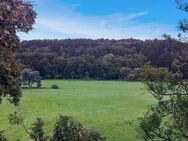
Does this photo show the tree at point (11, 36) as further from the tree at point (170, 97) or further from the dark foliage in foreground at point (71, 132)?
the tree at point (170, 97)

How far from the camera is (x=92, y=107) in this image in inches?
3455

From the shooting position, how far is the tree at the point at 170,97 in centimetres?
1652

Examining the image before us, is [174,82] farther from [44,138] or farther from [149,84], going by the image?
[44,138]

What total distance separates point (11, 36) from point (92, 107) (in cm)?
6912

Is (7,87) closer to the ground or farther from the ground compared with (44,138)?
farther from the ground

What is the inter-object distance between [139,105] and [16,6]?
2827 inches

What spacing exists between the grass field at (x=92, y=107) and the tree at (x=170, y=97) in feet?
Answer: 65.4

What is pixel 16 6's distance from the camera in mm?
17203

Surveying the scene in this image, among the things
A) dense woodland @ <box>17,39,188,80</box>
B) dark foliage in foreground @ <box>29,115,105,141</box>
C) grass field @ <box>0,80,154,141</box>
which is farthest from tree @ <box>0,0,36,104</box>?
dense woodland @ <box>17,39,188,80</box>

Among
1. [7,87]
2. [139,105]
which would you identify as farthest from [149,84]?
[139,105]

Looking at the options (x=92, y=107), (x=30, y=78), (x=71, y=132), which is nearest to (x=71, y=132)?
(x=71, y=132)

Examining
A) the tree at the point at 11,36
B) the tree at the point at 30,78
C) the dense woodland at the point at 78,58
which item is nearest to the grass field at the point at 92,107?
the tree at the point at 30,78

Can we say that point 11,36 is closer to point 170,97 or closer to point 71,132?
point 71,132

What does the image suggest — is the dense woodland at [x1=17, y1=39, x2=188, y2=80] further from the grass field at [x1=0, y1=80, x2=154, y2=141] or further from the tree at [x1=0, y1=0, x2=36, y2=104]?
the tree at [x1=0, y1=0, x2=36, y2=104]
